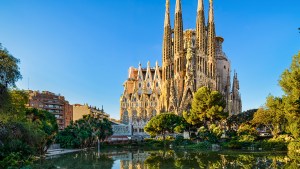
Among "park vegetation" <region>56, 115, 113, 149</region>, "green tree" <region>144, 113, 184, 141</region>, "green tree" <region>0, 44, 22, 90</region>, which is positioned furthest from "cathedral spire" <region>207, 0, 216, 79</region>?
"green tree" <region>0, 44, 22, 90</region>

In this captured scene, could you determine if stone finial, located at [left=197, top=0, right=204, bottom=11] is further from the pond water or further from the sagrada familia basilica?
the pond water

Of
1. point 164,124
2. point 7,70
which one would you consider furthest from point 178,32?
point 7,70

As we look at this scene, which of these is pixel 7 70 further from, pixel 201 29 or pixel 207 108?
pixel 201 29

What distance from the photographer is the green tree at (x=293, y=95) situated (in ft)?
115

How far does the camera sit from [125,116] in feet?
273

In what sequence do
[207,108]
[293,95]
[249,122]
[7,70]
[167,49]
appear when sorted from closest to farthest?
[7,70]
[293,95]
[249,122]
[207,108]
[167,49]

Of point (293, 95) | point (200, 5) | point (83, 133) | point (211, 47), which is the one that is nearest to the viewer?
point (293, 95)

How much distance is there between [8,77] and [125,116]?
62889mm

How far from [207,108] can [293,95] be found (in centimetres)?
2177

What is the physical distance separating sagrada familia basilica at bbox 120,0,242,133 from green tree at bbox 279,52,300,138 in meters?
37.5

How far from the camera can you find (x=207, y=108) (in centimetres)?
5641

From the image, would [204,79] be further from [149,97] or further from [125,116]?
[125,116]

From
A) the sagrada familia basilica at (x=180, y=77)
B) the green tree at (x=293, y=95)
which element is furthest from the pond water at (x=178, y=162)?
the sagrada familia basilica at (x=180, y=77)

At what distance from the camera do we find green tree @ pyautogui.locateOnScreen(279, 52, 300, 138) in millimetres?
35000
